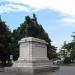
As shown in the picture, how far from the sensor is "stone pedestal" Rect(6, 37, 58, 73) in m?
32.5

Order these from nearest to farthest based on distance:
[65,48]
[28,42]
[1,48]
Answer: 1. [28,42]
2. [1,48]
3. [65,48]

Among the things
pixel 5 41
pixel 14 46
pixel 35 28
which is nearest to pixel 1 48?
pixel 5 41

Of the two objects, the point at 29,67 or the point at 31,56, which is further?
the point at 31,56

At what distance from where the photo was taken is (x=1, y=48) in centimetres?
5866

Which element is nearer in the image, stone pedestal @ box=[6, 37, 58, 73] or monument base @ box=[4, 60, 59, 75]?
monument base @ box=[4, 60, 59, 75]

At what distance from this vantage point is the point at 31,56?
1328 inches

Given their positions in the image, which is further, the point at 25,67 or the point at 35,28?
the point at 35,28

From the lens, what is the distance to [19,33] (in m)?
71.1

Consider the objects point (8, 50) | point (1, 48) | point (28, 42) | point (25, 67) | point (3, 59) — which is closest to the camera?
point (25, 67)

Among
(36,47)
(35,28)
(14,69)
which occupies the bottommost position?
(14,69)

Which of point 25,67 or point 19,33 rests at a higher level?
point 19,33

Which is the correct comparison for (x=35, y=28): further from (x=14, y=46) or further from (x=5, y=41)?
(x=14, y=46)

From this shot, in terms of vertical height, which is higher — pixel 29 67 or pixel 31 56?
pixel 31 56

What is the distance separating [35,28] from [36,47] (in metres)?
2.28
